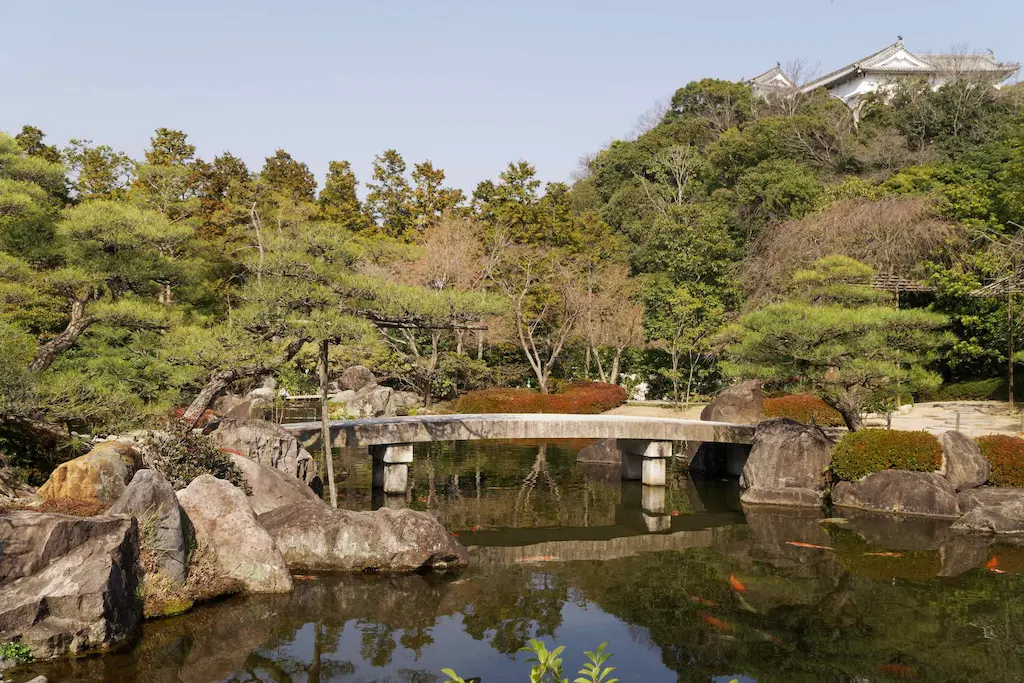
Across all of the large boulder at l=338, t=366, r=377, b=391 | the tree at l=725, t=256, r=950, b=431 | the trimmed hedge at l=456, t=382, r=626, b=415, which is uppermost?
the tree at l=725, t=256, r=950, b=431

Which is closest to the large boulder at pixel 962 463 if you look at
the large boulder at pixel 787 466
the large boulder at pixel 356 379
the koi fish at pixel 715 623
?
the large boulder at pixel 787 466

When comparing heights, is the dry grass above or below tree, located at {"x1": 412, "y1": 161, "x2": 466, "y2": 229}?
below

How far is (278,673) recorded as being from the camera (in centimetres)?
968

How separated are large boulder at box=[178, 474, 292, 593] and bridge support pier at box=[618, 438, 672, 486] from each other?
11290mm

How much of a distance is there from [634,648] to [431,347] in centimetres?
2501

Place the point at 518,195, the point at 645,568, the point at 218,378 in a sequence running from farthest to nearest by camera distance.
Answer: the point at 518,195
the point at 218,378
the point at 645,568

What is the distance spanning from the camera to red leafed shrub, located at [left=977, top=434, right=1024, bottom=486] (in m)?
18.0

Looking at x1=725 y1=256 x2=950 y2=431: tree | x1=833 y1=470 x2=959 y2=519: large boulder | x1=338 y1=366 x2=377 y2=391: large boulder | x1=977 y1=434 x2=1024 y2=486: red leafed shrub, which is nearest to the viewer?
x1=833 y1=470 x2=959 y2=519: large boulder

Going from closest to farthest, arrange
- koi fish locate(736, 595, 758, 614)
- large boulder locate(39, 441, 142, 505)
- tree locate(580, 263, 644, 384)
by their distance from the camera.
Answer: koi fish locate(736, 595, 758, 614) < large boulder locate(39, 441, 142, 505) < tree locate(580, 263, 644, 384)

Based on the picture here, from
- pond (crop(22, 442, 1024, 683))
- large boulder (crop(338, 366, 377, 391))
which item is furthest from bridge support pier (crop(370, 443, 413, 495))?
large boulder (crop(338, 366, 377, 391))

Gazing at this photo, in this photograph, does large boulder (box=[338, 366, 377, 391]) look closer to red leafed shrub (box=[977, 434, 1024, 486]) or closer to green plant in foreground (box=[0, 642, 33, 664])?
red leafed shrub (box=[977, 434, 1024, 486])

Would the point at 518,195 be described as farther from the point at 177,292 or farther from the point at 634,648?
the point at 634,648

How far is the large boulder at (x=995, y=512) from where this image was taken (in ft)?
54.2

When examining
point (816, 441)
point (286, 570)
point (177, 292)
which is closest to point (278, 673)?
point (286, 570)
